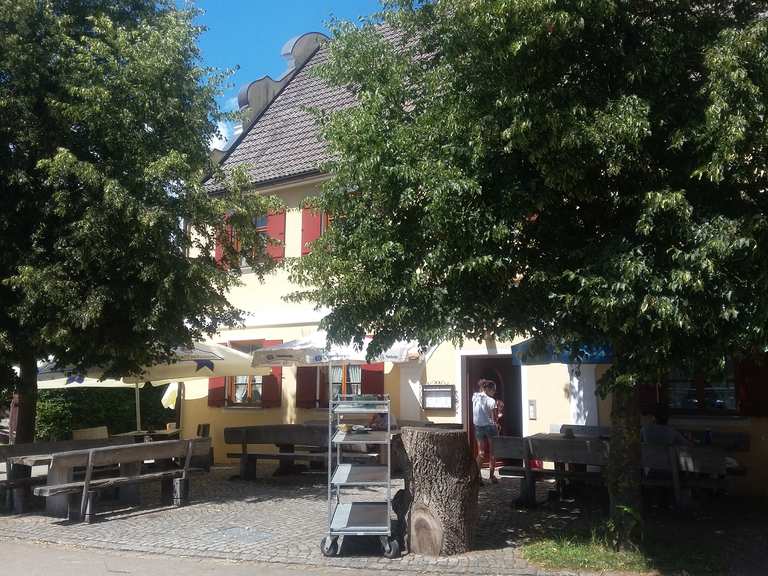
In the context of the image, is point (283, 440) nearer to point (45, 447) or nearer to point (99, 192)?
point (45, 447)

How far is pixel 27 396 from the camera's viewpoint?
40.0 ft

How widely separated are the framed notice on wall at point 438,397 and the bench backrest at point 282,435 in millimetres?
2358

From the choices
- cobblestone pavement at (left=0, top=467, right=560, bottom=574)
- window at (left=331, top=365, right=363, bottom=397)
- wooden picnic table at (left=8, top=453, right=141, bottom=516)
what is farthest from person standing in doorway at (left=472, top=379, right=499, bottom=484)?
wooden picnic table at (left=8, top=453, right=141, bottom=516)

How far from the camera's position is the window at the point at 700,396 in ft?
39.1

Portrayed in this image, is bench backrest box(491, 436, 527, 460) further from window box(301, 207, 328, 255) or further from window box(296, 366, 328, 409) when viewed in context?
window box(301, 207, 328, 255)

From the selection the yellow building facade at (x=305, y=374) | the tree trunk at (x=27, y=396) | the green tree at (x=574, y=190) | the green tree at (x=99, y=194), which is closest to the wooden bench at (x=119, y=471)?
the green tree at (x=99, y=194)

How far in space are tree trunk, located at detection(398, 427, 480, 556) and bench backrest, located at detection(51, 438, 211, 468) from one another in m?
4.41

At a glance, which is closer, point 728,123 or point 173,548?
point 728,123

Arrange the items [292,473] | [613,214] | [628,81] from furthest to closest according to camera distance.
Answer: [292,473]
[613,214]
[628,81]

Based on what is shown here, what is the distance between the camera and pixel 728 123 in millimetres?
6285

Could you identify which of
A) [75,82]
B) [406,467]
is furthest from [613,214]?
[75,82]

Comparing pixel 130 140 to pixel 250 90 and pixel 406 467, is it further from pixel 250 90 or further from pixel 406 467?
pixel 250 90

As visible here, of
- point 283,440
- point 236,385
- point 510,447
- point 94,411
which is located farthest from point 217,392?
point 510,447

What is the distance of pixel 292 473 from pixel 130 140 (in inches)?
261
